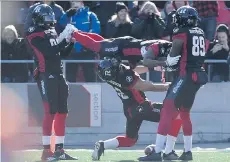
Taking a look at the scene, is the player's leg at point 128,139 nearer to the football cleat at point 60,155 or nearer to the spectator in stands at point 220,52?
the football cleat at point 60,155

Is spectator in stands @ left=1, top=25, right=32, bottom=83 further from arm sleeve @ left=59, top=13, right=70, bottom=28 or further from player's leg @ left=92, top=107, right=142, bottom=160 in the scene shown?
player's leg @ left=92, top=107, right=142, bottom=160

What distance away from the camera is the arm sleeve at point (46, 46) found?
12398 millimetres

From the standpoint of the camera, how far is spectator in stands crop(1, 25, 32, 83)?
15734mm

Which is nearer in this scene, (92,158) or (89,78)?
(92,158)

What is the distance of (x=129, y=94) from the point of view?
40.9ft

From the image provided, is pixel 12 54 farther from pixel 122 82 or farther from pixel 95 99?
pixel 122 82

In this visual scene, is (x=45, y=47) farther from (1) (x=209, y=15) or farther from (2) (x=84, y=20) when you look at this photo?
(1) (x=209, y=15)

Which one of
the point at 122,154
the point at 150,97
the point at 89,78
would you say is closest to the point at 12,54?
the point at 89,78

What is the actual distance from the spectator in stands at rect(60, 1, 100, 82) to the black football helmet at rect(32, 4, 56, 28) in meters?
3.20

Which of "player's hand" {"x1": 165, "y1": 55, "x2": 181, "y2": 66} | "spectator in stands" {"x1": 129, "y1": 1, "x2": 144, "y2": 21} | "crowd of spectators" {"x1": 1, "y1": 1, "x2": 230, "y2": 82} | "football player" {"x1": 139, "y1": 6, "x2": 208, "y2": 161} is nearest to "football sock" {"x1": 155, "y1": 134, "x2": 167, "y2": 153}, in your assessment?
"football player" {"x1": 139, "y1": 6, "x2": 208, "y2": 161}

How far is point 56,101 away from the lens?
12453mm

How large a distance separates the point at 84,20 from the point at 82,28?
16 cm

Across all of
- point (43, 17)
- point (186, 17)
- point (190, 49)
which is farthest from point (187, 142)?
point (43, 17)

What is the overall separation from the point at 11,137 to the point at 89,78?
5.88ft
